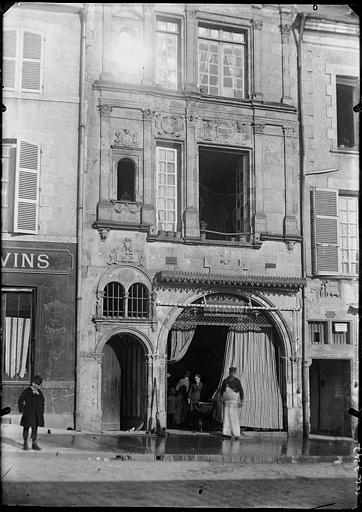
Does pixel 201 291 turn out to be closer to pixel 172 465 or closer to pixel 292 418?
pixel 292 418

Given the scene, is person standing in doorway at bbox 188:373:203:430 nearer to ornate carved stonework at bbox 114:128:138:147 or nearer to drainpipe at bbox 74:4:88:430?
drainpipe at bbox 74:4:88:430

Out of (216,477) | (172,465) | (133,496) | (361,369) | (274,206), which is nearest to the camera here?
(361,369)

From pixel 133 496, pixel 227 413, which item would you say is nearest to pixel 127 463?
pixel 133 496

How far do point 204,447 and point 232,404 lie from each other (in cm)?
152

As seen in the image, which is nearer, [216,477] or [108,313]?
[216,477]

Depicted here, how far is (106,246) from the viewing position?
13.8 meters

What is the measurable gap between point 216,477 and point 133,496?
1875 millimetres

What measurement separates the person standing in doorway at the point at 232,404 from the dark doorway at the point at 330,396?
1653 mm

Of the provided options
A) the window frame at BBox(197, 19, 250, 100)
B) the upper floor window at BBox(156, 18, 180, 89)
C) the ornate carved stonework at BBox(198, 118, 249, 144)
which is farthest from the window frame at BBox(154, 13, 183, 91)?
the ornate carved stonework at BBox(198, 118, 249, 144)

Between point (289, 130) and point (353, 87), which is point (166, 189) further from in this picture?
point (353, 87)

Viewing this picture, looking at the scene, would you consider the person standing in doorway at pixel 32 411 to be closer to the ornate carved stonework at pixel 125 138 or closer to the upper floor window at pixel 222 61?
the ornate carved stonework at pixel 125 138

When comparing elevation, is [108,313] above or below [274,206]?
below

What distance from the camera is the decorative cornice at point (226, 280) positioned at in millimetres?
14281

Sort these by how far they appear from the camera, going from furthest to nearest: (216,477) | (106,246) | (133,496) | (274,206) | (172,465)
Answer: (274,206) → (106,246) → (172,465) → (216,477) → (133,496)
